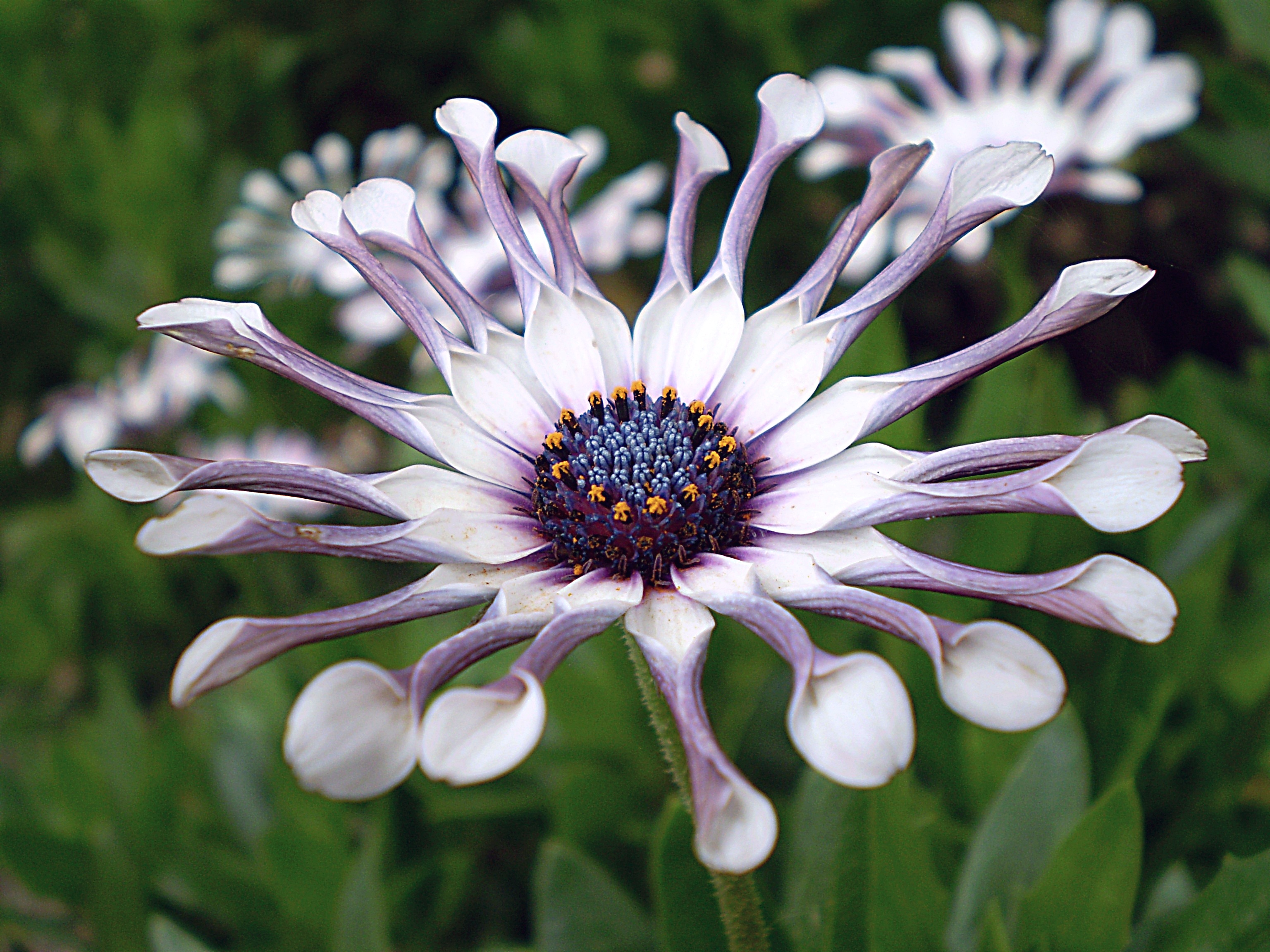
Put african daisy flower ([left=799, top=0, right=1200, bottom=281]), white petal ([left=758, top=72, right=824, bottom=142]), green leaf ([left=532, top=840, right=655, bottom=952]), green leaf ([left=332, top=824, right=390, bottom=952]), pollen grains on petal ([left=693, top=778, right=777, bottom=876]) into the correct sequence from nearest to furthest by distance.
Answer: pollen grains on petal ([left=693, top=778, right=777, bottom=876]) < white petal ([left=758, top=72, right=824, bottom=142]) < green leaf ([left=532, top=840, right=655, bottom=952]) < green leaf ([left=332, top=824, right=390, bottom=952]) < african daisy flower ([left=799, top=0, right=1200, bottom=281])

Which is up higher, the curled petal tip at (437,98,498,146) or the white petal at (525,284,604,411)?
the curled petal tip at (437,98,498,146)

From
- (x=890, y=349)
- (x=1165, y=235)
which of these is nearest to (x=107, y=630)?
(x=890, y=349)

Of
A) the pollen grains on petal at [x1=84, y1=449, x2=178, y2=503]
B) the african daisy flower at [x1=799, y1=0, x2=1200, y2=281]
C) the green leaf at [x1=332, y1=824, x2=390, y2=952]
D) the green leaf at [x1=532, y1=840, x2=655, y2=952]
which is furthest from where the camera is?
the african daisy flower at [x1=799, y1=0, x2=1200, y2=281]

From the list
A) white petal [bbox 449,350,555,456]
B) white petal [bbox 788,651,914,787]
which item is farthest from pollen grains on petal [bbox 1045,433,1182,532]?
white petal [bbox 449,350,555,456]

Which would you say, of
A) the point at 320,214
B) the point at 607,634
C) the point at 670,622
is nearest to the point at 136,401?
the point at 607,634

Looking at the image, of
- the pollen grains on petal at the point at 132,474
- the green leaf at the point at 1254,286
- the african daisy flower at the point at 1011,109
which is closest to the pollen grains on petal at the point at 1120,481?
the pollen grains on petal at the point at 132,474

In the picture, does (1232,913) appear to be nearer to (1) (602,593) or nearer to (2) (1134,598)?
(2) (1134,598)

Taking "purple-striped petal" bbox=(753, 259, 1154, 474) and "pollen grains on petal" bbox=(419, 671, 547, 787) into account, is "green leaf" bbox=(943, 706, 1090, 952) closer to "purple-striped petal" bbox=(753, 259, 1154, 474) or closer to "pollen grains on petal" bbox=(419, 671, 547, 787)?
"purple-striped petal" bbox=(753, 259, 1154, 474)
